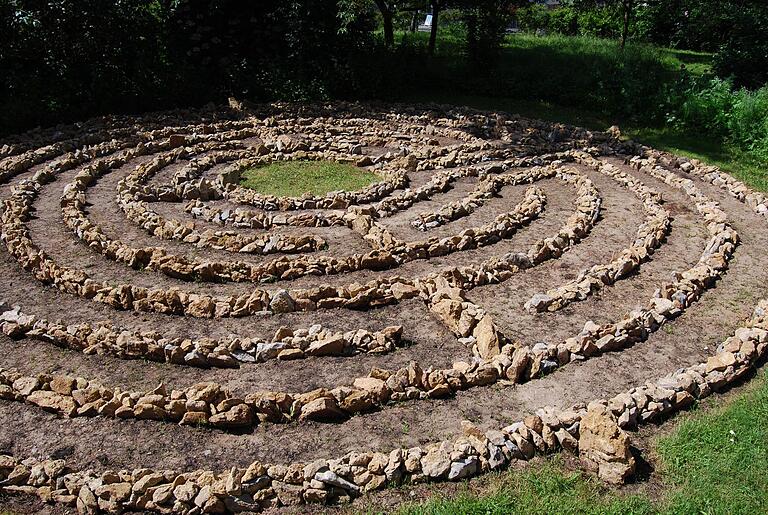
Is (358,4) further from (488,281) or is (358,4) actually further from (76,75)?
(488,281)

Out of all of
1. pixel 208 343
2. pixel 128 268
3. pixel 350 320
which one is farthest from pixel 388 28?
pixel 208 343

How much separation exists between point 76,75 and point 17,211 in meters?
10.2

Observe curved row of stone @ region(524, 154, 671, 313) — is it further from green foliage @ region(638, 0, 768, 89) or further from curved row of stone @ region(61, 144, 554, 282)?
green foliage @ region(638, 0, 768, 89)

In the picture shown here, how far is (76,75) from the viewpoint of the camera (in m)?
21.9

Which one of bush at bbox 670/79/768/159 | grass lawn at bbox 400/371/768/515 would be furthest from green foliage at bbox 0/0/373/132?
grass lawn at bbox 400/371/768/515

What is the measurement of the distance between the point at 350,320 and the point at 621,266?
476 cm

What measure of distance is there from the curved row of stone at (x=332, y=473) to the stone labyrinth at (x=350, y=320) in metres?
0.02

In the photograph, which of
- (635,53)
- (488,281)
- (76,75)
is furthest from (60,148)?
(635,53)

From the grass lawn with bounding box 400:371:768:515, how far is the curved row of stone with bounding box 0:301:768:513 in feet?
0.74

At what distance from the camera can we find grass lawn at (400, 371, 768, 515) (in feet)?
20.5

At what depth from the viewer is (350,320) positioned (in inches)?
387

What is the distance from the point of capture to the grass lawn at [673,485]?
6246mm

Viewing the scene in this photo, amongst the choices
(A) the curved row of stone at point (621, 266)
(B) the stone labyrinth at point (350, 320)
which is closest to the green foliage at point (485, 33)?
(B) the stone labyrinth at point (350, 320)

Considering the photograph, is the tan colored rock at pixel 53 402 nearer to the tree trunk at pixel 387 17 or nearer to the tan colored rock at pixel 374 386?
the tan colored rock at pixel 374 386
